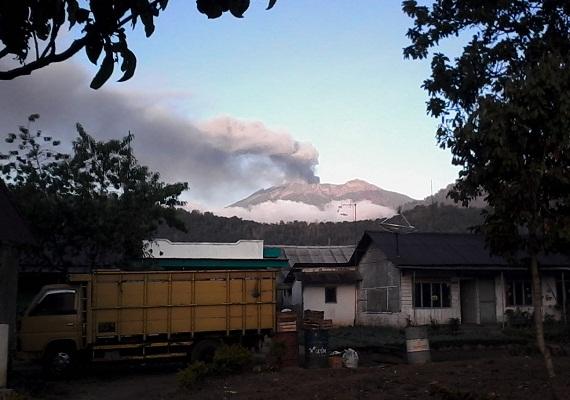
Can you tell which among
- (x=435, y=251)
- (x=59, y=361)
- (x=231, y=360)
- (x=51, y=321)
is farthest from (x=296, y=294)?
(x=231, y=360)

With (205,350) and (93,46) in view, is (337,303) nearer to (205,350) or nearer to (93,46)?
(205,350)

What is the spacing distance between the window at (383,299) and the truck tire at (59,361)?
18.9m

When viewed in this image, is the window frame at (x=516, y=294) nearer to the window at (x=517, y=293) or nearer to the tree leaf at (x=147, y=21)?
the window at (x=517, y=293)

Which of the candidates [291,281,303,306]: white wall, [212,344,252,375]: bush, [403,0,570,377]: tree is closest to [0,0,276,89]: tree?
[403,0,570,377]: tree

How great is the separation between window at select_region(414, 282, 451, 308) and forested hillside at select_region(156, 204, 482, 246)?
3377cm

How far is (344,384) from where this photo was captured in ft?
40.2

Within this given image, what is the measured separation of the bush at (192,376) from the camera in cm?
1345

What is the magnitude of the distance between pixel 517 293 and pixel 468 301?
253cm

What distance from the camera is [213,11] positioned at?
3031 mm

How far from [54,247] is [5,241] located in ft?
23.4

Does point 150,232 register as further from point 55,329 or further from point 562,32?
point 562,32

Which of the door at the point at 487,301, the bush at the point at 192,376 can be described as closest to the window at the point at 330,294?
the door at the point at 487,301

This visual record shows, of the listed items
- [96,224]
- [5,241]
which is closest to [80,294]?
A: [5,241]

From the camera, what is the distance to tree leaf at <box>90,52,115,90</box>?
3.14 meters
